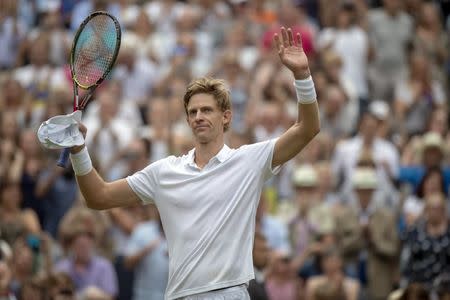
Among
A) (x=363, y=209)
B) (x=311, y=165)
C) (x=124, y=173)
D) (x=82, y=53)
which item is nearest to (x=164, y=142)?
(x=124, y=173)

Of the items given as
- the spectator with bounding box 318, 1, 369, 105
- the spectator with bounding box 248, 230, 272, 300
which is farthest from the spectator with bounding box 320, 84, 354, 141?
the spectator with bounding box 248, 230, 272, 300

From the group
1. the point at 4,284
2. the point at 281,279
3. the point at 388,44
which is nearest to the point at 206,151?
the point at 4,284

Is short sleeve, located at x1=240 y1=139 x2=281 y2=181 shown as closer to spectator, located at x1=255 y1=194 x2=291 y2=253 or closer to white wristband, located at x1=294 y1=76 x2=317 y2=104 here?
white wristband, located at x1=294 y1=76 x2=317 y2=104

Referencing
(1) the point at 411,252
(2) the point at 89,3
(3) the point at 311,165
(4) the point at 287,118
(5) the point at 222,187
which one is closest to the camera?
(5) the point at 222,187

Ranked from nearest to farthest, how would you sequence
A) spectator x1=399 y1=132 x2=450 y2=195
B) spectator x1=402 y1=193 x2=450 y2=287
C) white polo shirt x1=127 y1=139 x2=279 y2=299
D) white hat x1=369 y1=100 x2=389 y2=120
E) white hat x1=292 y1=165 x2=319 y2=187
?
white polo shirt x1=127 y1=139 x2=279 y2=299, spectator x1=402 y1=193 x2=450 y2=287, white hat x1=292 y1=165 x2=319 y2=187, spectator x1=399 y1=132 x2=450 y2=195, white hat x1=369 y1=100 x2=389 y2=120

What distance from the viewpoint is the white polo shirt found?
7.22 metres

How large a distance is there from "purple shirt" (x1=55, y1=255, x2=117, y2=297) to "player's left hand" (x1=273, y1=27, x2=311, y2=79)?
→ 6124 mm

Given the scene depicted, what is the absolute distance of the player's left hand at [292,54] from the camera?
726 cm

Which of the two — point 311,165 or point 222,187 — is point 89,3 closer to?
point 311,165

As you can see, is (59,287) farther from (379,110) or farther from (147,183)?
(379,110)

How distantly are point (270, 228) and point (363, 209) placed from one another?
120cm

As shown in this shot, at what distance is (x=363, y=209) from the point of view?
1399cm

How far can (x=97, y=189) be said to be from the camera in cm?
760

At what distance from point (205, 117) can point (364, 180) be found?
6801 mm
